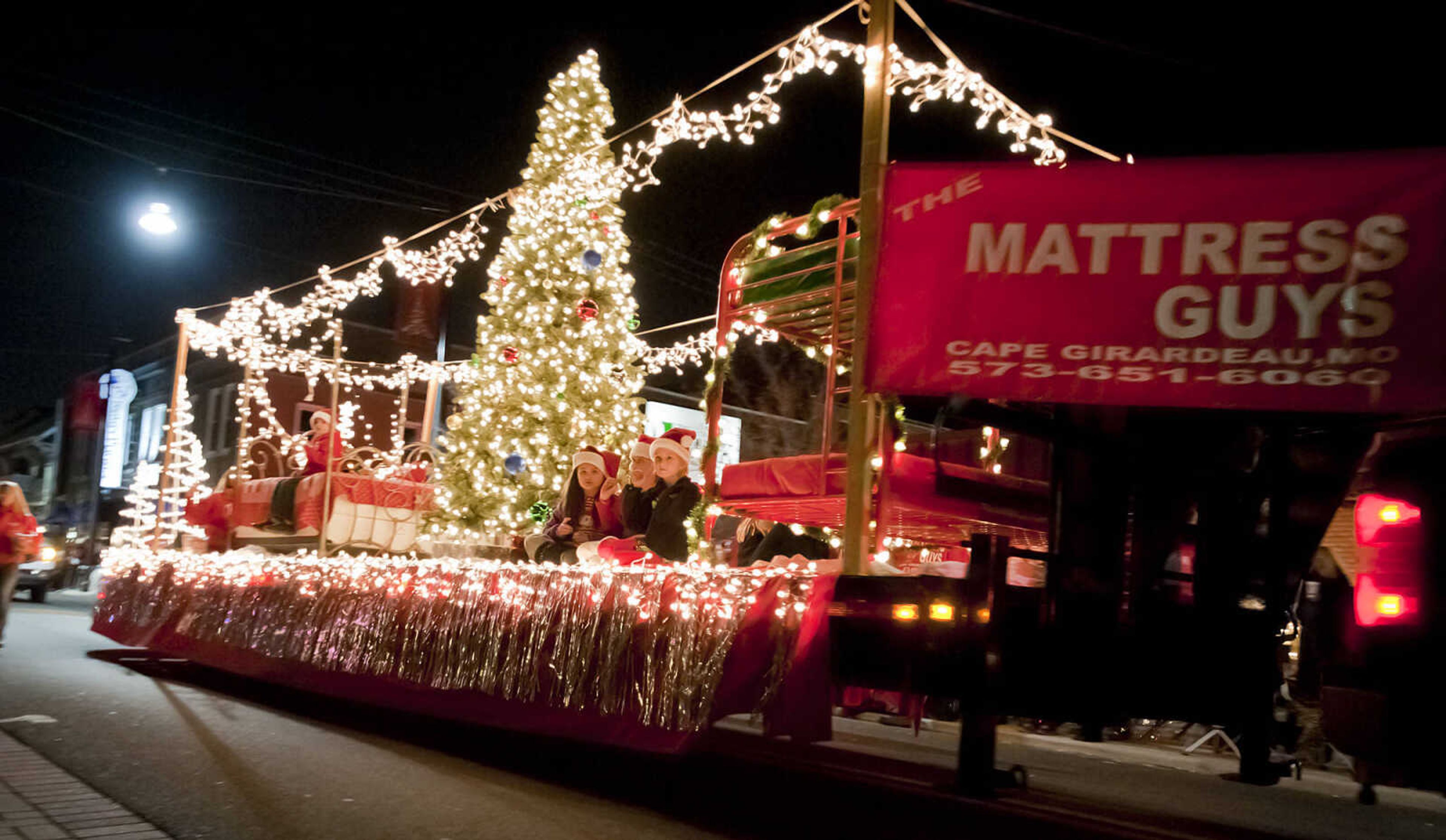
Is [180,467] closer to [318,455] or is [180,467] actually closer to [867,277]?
[318,455]

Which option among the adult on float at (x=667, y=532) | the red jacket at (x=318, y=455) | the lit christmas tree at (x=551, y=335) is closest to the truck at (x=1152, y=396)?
the adult on float at (x=667, y=532)

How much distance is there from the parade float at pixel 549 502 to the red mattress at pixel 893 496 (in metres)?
0.02

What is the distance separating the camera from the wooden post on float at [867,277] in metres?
4.61

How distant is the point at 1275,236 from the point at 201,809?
188 inches

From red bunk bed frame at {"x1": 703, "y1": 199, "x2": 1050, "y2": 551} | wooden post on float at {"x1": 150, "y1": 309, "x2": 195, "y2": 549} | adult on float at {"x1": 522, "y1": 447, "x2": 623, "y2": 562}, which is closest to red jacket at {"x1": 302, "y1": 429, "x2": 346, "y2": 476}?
wooden post on float at {"x1": 150, "y1": 309, "x2": 195, "y2": 549}

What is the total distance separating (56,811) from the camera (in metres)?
4.52

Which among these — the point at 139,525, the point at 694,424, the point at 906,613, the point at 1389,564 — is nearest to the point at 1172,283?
the point at 1389,564

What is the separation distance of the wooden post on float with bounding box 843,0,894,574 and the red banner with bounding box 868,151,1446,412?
0.24m

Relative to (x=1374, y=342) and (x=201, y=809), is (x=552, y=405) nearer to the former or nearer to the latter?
(x=201, y=809)

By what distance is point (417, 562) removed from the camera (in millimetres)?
7512

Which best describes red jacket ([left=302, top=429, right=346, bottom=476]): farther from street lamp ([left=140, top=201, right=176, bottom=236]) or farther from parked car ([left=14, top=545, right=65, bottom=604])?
parked car ([left=14, top=545, right=65, bottom=604])

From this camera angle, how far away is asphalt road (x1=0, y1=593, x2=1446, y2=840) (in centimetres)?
479

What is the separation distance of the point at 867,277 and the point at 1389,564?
2259 mm

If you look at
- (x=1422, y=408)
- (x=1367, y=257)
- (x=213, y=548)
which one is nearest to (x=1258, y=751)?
(x=1422, y=408)
